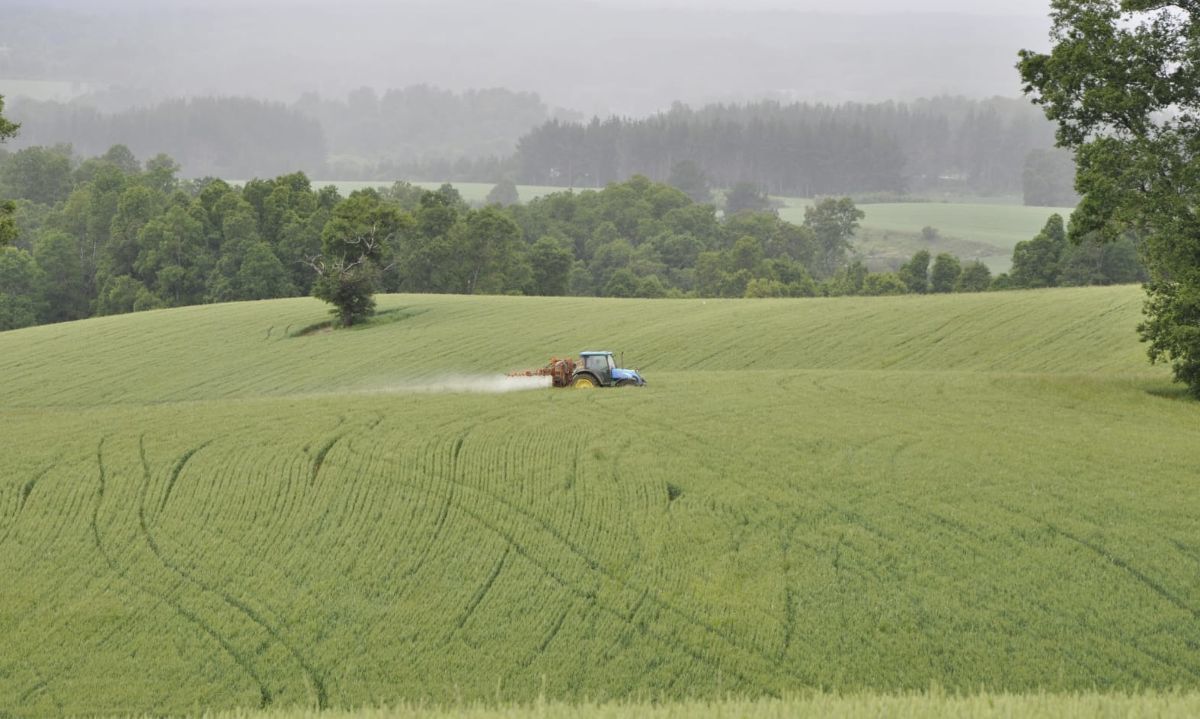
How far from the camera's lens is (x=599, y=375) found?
39562mm

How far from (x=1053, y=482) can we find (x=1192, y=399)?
12582 millimetres

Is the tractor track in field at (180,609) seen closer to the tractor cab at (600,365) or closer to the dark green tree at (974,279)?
the tractor cab at (600,365)

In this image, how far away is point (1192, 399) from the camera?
35500 millimetres

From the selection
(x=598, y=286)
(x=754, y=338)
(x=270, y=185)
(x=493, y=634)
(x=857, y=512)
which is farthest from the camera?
(x=598, y=286)

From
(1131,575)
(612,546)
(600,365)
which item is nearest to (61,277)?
(600,365)

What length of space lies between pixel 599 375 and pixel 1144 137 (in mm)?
18526

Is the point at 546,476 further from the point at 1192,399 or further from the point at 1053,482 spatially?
the point at 1192,399

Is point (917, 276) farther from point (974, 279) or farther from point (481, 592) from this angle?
point (481, 592)

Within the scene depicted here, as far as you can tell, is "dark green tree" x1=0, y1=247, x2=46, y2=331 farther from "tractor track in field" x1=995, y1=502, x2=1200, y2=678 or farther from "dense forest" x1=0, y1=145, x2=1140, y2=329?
"tractor track in field" x1=995, y1=502, x2=1200, y2=678

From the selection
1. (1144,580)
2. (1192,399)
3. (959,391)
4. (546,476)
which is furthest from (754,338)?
(1144,580)

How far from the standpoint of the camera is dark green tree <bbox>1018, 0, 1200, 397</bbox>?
112 ft

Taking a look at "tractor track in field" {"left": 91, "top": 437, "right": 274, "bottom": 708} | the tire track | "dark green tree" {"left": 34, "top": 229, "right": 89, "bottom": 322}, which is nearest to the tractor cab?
"tractor track in field" {"left": 91, "top": 437, "right": 274, "bottom": 708}

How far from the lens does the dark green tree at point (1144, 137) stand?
34.2 metres

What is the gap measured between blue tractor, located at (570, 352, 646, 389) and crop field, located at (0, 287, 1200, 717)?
1.70 meters
